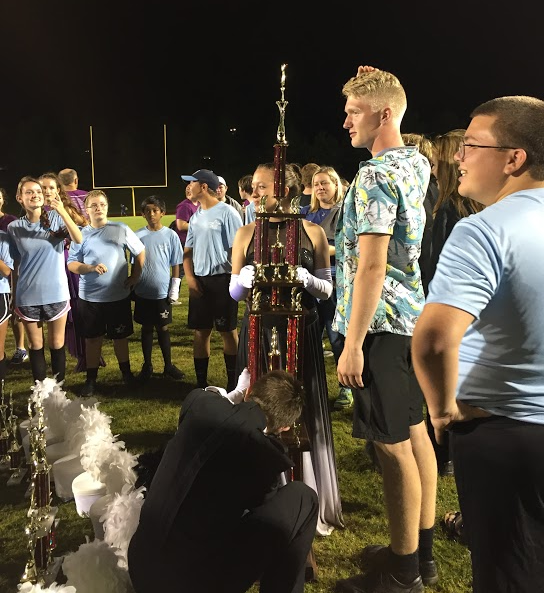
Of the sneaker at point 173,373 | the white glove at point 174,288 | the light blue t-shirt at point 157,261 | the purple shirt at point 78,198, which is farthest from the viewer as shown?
the purple shirt at point 78,198

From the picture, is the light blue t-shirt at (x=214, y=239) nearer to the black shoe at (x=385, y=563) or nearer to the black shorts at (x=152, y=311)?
the black shorts at (x=152, y=311)

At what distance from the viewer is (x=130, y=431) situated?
4516 millimetres

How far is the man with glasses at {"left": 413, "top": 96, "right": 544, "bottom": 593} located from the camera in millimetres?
1426

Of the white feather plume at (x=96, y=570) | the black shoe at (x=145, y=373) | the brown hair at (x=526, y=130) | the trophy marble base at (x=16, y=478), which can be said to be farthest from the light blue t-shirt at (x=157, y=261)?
the brown hair at (x=526, y=130)

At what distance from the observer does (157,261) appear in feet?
19.2

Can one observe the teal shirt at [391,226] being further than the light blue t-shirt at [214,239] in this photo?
No

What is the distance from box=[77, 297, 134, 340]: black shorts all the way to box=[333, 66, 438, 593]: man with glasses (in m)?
3.32

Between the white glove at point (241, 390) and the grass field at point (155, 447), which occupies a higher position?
the white glove at point (241, 390)

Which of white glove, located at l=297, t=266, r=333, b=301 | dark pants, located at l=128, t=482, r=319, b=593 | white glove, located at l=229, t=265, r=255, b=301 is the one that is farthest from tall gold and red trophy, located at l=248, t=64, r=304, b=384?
dark pants, located at l=128, t=482, r=319, b=593

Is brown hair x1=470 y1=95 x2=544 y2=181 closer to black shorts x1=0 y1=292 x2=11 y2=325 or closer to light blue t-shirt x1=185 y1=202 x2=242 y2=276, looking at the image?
light blue t-shirt x1=185 y1=202 x2=242 y2=276

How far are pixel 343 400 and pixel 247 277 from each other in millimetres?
2526

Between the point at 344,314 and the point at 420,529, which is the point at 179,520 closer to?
the point at 344,314

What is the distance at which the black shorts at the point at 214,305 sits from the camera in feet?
17.1

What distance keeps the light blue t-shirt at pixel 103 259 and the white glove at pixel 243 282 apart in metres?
2.52
